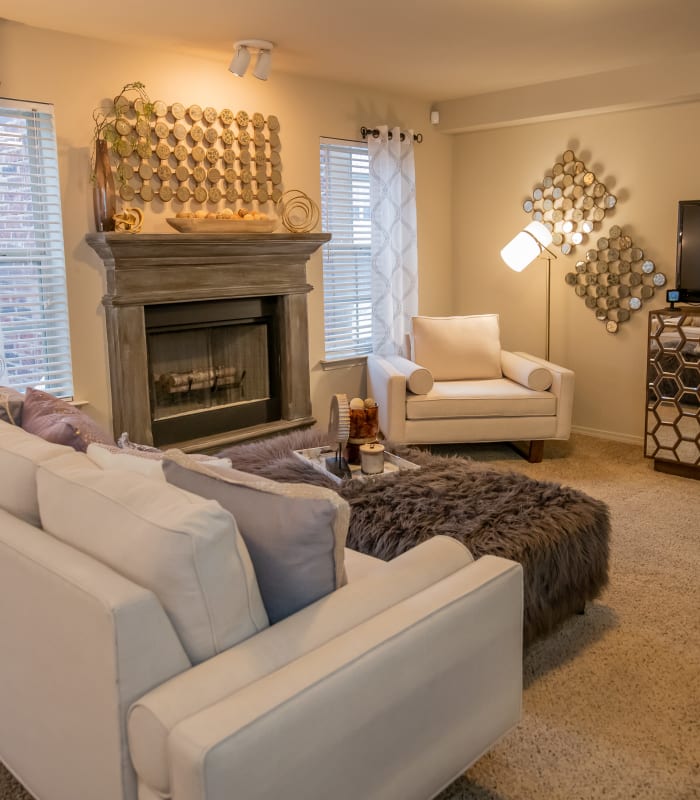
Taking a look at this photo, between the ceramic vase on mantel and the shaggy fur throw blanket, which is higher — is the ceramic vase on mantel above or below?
above

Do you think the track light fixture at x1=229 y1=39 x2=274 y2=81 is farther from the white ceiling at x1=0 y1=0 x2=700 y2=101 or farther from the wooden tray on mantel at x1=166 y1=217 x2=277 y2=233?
the wooden tray on mantel at x1=166 y1=217 x2=277 y2=233

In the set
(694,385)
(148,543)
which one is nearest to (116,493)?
(148,543)

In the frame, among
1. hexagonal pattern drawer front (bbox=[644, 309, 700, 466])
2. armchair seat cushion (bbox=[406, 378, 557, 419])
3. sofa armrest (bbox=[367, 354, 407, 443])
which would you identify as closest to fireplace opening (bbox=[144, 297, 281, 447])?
sofa armrest (bbox=[367, 354, 407, 443])

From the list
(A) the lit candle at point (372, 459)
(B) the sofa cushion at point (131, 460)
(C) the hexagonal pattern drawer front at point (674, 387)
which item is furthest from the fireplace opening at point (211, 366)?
(B) the sofa cushion at point (131, 460)

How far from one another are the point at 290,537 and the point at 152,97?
11.1 feet

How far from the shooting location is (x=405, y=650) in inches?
60.9

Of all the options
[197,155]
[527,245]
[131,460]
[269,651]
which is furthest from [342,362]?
[269,651]

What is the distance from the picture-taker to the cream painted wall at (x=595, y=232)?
4969mm

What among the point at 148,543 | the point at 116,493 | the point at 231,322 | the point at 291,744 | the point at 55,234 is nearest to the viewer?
the point at 291,744

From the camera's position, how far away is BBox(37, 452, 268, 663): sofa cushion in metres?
1.45

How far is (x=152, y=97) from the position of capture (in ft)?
14.0

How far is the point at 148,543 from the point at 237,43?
11.0 ft

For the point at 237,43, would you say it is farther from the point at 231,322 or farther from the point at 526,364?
the point at 526,364

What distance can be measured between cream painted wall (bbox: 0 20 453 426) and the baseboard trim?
5.14 ft
